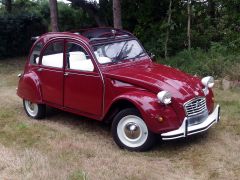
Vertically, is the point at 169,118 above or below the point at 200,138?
above

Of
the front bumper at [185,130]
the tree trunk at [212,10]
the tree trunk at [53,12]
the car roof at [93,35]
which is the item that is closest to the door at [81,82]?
the car roof at [93,35]

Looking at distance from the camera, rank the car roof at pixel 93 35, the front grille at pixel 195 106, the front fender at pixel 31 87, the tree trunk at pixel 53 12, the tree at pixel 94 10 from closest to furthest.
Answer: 1. the front grille at pixel 195 106
2. the car roof at pixel 93 35
3. the front fender at pixel 31 87
4. the tree trunk at pixel 53 12
5. the tree at pixel 94 10

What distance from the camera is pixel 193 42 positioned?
12906 millimetres

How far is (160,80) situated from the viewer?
6.42m

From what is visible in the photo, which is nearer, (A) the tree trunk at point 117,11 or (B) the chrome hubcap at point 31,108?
(B) the chrome hubcap at point 31,108

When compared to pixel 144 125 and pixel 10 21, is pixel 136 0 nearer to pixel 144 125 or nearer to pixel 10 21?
pixel 10 21

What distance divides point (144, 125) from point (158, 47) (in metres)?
6.90

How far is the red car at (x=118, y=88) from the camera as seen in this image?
20.0 ft

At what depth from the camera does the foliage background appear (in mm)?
10750

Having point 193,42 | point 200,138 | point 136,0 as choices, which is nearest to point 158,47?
point 193,42

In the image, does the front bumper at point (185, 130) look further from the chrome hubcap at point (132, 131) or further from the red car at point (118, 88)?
the chrome hubcap at point (132, 131)

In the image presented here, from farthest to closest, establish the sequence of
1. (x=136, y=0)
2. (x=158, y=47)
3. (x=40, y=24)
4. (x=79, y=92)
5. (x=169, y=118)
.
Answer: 1. (x=40, y=24)
2. (x=136, y=0)
3. (x=158, y=47)
4. (x=79, y=92)
5. (x=169, y=118)

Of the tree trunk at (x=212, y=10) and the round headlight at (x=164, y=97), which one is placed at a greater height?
the tree trunk at (x=212, y=10)

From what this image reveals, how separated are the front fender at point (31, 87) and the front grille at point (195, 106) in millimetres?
2825
